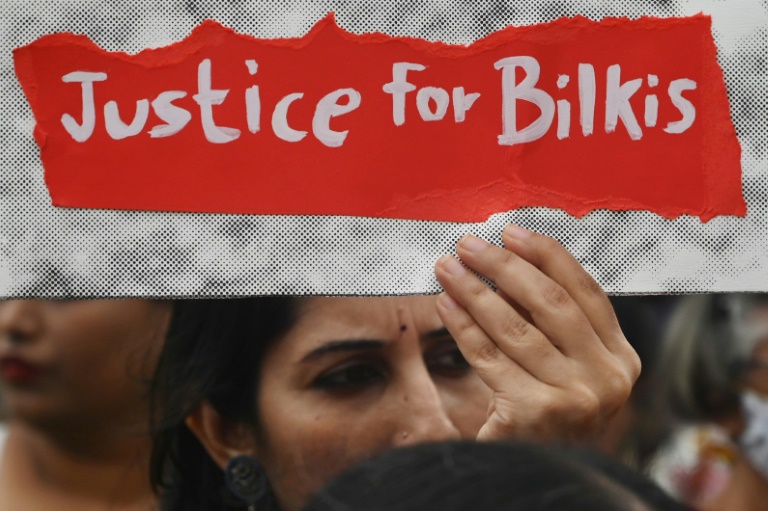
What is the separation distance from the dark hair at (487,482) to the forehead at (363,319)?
2.73 feet

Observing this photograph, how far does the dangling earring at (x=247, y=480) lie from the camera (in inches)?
69.6

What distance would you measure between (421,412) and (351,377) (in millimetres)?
126

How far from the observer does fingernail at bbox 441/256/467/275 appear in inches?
50.6

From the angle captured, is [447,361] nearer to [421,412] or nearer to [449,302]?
[421,412]

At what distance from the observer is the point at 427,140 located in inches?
50.8

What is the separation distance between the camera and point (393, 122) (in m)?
1.29

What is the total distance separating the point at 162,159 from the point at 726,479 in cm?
238

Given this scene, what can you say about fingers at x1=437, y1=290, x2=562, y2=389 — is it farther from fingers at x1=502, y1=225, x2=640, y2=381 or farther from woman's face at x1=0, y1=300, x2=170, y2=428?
woman's face at x1=0, y1=300, x2=170, y2=428

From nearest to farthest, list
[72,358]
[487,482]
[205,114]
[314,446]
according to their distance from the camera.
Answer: [487,482] → [205,114] → [314,446] → [72,358]

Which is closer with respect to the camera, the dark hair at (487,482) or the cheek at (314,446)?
the dark hair at (487,482)

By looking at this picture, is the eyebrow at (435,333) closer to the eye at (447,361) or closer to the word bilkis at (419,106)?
the eye at (447,361)

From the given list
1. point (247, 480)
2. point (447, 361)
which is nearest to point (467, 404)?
point (447, 361)

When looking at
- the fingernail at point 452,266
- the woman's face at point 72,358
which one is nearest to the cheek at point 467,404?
the fingernail at point 452,266

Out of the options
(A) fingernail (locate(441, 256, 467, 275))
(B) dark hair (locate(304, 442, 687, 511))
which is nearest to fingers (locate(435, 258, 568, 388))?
(A) fingernail (locate(441, 256, 467, 275))
